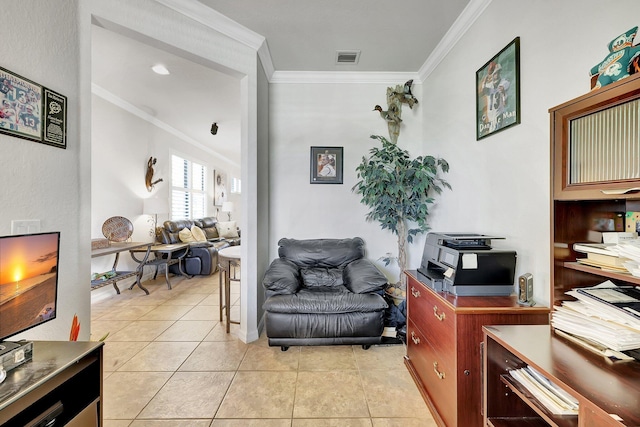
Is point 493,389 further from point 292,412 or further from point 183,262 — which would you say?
point 183,262

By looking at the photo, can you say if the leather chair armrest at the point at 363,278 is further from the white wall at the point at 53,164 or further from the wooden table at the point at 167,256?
the wooden table at the point at 167,256

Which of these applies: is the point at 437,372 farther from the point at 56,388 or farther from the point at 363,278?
the point at 56,388

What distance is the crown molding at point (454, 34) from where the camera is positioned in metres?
2.02

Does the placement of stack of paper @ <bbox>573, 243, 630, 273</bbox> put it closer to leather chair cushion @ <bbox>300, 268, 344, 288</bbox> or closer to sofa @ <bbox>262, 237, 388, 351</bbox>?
sofa @ <bbox>262, 237, 388, 351</bbox>

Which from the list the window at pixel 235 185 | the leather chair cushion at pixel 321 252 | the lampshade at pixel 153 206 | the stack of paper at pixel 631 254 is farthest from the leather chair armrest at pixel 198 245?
the stack of paper at pixel 631 254

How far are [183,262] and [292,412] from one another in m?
3.92

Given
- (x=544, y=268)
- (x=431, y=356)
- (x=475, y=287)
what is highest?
(x=544, y=268)

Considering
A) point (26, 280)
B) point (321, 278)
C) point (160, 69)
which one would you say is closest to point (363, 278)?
point (321, 278)

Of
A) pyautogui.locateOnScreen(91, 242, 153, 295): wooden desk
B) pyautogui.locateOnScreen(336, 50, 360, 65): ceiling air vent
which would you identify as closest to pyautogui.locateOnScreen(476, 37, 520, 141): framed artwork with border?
pyautogui.locateOnScreen(336, 50, 360, 65): ceiling air vent

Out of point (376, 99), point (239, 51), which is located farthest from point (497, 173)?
point (239, 51)

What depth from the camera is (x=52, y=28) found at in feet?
4.80

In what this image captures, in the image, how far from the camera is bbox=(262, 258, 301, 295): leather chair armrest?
2396 mm

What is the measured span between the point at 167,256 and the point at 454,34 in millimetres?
4765

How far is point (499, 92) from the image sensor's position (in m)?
1.81
